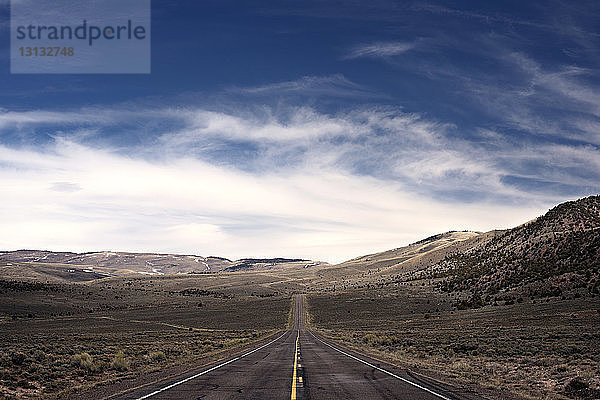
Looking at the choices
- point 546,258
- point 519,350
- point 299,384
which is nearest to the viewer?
point 299,384

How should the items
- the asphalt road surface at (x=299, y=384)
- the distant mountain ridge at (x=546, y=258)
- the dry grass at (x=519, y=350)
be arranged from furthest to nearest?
1. the distant mountain ridge at (x=546, y=258)
2. the dry grass at (x=519, y=350)
3. the asphalt road surface at (x=299, y=384)

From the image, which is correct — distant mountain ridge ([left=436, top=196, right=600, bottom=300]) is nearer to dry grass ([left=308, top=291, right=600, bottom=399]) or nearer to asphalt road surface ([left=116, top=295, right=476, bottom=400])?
dry grass ([left=308, top=291, right=600, bottom=399])

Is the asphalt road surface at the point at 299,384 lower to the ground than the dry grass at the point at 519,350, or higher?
higher

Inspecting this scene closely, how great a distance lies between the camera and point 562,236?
75.9m

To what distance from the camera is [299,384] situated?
14.5 meters

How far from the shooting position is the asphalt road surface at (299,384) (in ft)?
41.0

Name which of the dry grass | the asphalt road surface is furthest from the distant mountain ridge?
the asphalt road surface

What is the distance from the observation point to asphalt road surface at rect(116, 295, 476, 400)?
12508 mm

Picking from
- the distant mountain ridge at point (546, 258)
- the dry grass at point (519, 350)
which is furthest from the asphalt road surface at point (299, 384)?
the distant mountain ridge at point (546, 258)

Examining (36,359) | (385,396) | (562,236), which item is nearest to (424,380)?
(385,396)

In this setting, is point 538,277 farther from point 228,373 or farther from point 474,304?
point 228,373

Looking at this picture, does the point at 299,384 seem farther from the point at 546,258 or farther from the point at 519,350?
the point at 546,258

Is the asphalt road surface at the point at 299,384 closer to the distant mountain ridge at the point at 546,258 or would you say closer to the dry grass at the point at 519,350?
the dry grass at the point at 519,350

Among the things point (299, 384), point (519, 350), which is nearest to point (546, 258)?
point (519, 350)
